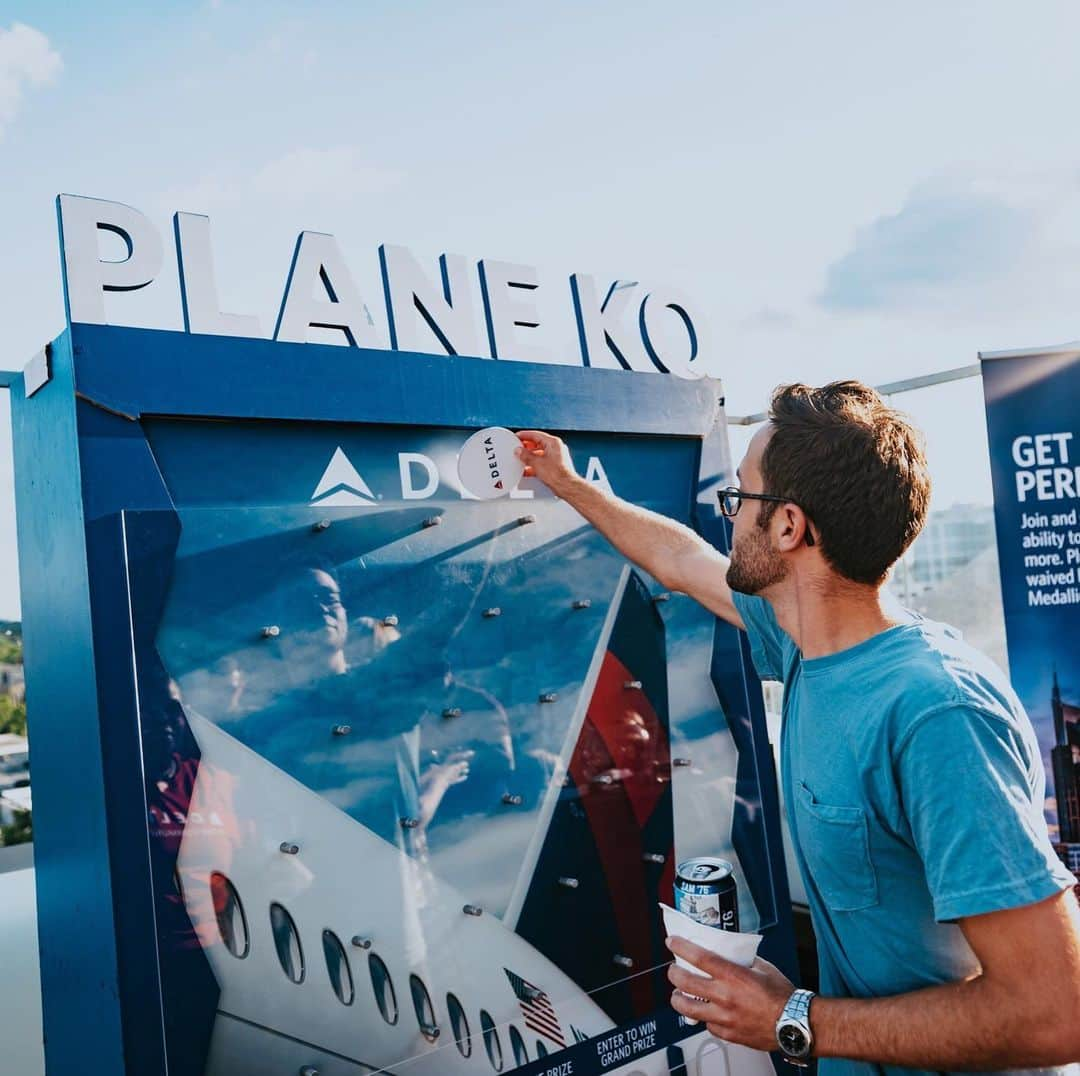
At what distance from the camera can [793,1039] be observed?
4.70ft

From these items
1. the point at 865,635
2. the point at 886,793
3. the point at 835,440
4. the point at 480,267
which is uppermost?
the point at 480,267

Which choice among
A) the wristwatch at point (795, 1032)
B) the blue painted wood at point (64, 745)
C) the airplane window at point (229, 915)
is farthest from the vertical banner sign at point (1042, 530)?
the blue painted wood at point (64, 745)

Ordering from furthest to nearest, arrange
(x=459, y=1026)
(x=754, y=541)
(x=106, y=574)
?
(x=459, y=1026), (x=106, y=574), (x=754, y=541)

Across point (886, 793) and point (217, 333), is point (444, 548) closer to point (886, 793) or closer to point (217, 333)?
point (217, 333)

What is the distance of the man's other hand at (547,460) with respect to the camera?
8.07 feet

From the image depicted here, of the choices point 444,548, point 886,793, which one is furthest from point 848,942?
point 444,548

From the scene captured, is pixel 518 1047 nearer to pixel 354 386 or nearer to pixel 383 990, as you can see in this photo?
pixel 383 990

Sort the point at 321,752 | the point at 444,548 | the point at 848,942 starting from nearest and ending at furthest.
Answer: the point at 848,942
the point at 321,752
the point at 444,548

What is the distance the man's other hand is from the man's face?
75cm

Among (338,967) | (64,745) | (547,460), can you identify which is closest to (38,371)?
(64,745)

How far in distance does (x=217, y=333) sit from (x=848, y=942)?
1.69 meters

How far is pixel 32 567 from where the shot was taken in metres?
2.21

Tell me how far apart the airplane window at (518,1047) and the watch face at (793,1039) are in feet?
3.29

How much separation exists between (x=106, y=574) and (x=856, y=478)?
1.39 m
